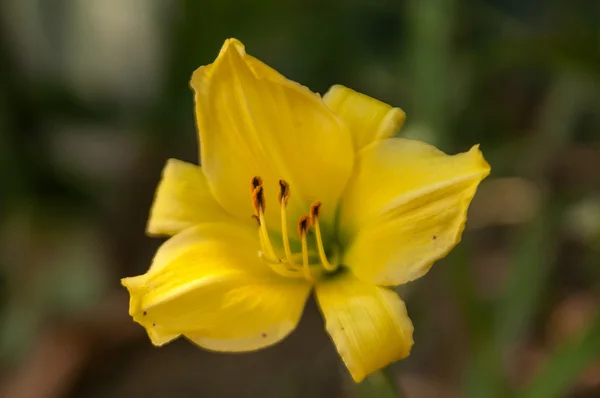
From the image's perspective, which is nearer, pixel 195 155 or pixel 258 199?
pixel 258 199

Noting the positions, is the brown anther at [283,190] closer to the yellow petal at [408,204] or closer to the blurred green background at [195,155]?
the yellow petal at [408,204]

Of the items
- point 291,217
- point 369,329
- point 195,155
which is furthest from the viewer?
point 195,155

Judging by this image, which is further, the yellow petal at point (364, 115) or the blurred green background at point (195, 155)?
the blurred green background at point (195, 155)

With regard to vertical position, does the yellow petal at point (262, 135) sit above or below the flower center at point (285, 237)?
above

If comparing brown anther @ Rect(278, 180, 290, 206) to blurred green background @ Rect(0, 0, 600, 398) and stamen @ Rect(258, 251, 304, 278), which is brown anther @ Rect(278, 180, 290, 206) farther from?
blurred green background @ Rect(0, 0, 600, 398)

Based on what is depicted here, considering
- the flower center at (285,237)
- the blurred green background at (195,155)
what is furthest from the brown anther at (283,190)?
the blurred green background at (195,155)

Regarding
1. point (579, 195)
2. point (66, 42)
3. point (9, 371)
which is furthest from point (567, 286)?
point (66, 42)

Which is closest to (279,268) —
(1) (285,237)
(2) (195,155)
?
(1) (285,237)

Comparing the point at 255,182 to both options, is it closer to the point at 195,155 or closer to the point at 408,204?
the point at 408,204
